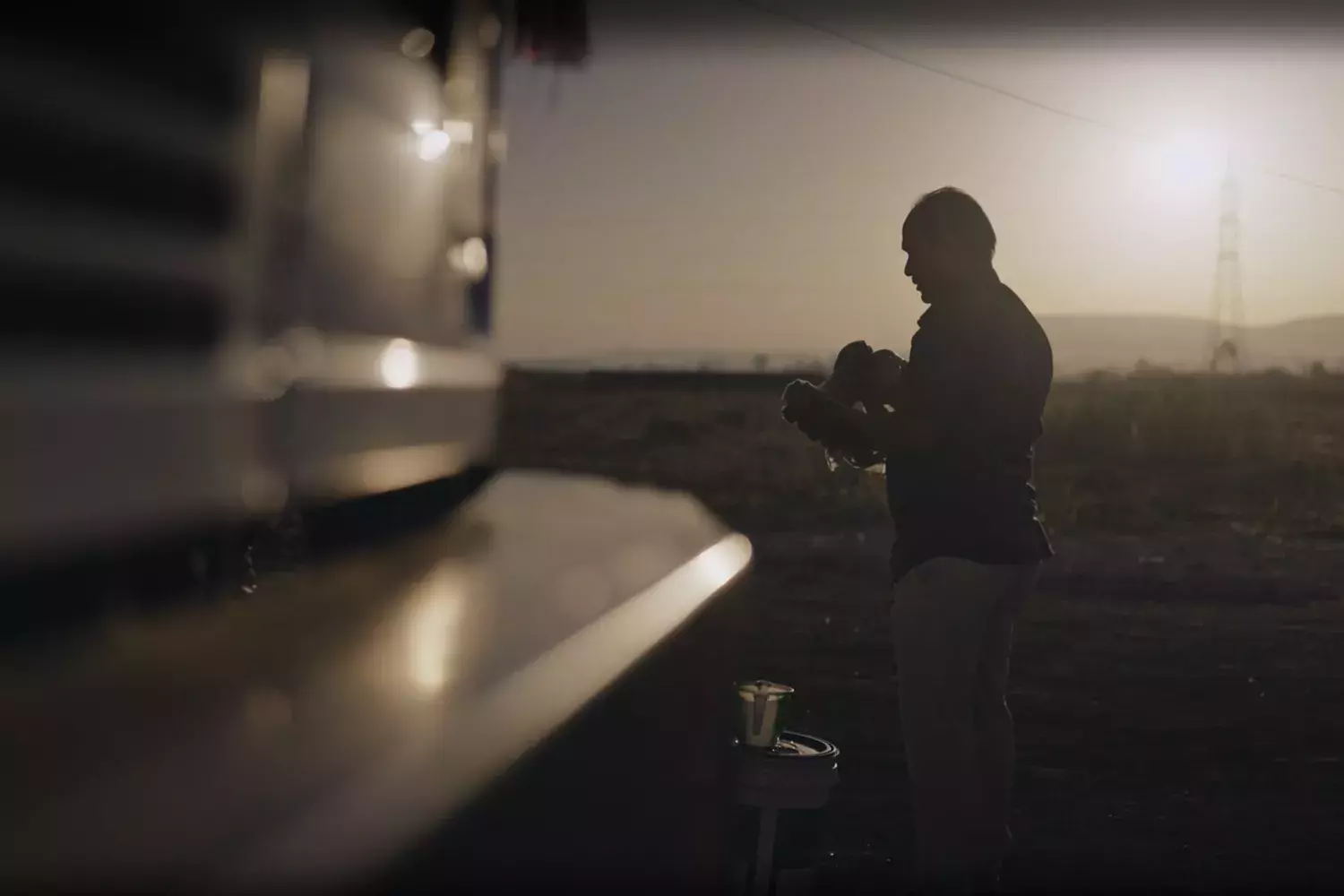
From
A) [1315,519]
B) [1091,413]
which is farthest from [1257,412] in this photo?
[1315,519]

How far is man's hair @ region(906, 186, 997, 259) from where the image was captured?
2760 mm

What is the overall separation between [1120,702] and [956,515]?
4661 mm

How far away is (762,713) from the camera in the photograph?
2.57 m

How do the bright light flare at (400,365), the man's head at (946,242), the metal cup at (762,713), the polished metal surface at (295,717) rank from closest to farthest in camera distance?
the polished metal surface at (295,717), the bright light flare at (400,365), the metal cup at (762,713), the man's head at (946,242)

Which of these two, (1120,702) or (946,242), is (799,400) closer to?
(946,242)

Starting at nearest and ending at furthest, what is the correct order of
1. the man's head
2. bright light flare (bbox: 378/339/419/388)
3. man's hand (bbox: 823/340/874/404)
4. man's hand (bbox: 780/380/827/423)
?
1. bright light flare (bbox: 378/339/419/388)
2. the man's head
3. man's hand (bbox: 780/380/827/423)
4. man's hand (bbox: 823/340/874/404)

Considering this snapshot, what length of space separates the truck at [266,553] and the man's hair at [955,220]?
3.68 ft

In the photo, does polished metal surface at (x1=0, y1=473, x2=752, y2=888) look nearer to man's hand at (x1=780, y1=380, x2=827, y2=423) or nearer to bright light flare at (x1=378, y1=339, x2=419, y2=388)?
bright light flare at (x1=378, y1=339, x2=419, y2=388)

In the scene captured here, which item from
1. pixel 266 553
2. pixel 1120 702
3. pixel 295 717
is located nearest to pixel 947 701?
pixel 266 553

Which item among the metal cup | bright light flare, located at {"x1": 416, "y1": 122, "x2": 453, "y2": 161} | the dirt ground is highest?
bright light flare, located at {"x1": 416, "y1": 122, "x2": 453, "y2": 161}

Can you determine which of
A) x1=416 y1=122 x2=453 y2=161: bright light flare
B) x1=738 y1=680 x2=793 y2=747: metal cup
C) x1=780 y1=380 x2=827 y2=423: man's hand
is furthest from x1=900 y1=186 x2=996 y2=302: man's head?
x1=416 y1=122 x2=453 y2=161: bright light flare

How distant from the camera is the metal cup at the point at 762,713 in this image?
2541 millimetres

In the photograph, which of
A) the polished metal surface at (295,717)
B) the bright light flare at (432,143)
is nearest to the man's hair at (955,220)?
the bright light flare at (432,143)

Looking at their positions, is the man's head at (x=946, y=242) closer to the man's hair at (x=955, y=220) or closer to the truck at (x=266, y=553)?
the man's hair at (x=955, y=220)
